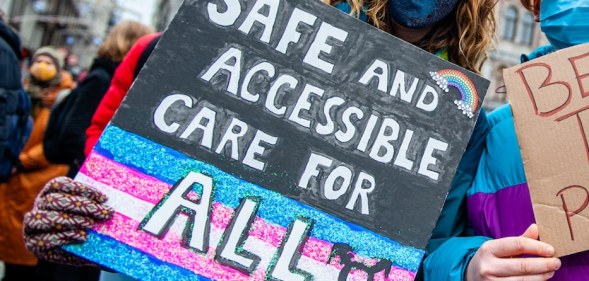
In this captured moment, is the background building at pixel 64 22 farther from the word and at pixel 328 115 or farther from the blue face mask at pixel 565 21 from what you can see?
the blue face mask at pixel 565 21

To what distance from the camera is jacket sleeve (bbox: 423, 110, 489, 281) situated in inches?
53.6

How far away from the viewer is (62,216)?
1.12 metres

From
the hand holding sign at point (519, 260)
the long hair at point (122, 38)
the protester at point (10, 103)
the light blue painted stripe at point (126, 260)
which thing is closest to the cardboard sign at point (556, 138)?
the hand holding sign at point (519, 260)

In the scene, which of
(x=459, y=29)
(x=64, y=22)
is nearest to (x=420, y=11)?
(x=459, y=29)

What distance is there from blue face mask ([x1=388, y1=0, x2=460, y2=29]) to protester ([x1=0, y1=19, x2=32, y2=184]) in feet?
8.17

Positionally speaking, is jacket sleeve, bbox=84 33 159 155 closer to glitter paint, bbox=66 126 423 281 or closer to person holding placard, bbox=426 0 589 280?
glitter paint, bbox=66 126 423 281

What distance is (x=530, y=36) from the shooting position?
104ft

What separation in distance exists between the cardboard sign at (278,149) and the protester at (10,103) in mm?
2382

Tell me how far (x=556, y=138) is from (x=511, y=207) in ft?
0.60

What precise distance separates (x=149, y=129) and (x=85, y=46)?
41.9 metres

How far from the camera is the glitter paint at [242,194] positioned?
1196 mm

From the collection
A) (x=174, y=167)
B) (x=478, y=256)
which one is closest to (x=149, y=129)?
(x=174, y=167)

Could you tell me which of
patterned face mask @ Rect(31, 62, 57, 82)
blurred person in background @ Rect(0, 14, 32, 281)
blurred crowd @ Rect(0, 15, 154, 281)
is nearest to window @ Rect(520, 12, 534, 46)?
patterned face mask @ Rect(31, 62, 57, 82)

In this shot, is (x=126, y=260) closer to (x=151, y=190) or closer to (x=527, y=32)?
(x=151, y=190)
